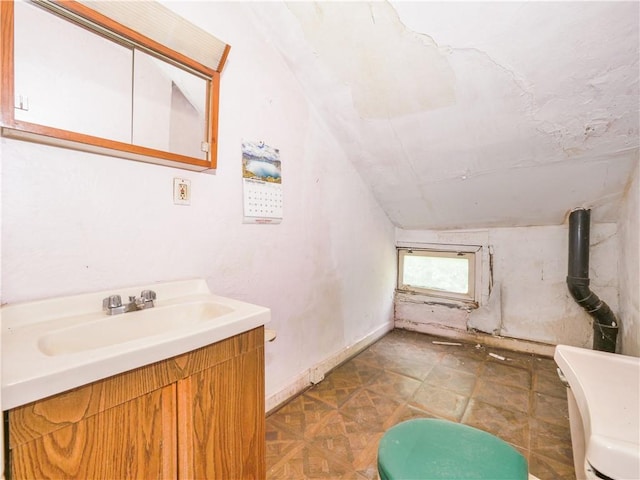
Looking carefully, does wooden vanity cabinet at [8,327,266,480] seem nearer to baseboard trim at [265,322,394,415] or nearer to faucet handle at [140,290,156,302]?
faucet handle at [140,290,156,302]

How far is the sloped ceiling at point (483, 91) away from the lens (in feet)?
4.27

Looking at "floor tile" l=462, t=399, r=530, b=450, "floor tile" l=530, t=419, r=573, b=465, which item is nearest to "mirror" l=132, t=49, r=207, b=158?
"floor tile" l=462, t=399, r=530, b=450

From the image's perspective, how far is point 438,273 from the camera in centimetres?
306

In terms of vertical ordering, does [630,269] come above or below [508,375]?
above

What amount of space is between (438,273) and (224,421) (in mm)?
2683

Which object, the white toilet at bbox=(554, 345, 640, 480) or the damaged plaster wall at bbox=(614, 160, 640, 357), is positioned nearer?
the white toilet at bbox=(554, 345, 640, 480)

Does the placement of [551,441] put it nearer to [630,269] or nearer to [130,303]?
[630,269]

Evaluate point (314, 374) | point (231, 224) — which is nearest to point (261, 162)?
point (231, 224)

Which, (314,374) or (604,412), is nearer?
(604,412)

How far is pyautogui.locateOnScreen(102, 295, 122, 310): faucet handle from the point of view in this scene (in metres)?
1.03

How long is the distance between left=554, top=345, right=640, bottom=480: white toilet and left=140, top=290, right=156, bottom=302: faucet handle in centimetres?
136

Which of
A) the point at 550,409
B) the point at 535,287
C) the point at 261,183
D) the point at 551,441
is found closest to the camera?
the point at 551,441

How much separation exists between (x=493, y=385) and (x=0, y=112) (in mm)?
2821

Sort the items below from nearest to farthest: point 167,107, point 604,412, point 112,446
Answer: point 112,446 < point 604,412 < point 167,107
